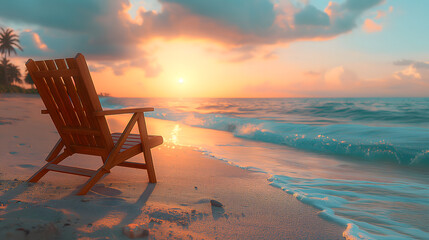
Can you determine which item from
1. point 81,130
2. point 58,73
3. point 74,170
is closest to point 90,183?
→ point 74,170

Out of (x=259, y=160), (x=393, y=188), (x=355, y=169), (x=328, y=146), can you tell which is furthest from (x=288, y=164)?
(x=328, y=146)

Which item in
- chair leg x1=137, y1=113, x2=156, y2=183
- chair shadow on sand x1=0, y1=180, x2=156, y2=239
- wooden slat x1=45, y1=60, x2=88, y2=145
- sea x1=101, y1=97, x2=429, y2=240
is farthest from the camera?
chair leg x1=137, y1=113, x2=156, y2=183

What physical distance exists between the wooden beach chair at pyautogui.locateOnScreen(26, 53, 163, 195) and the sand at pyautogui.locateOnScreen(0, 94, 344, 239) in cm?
25

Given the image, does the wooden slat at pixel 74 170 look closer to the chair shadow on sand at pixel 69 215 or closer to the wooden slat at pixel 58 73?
the chair shadow on sand at pixel 69 215

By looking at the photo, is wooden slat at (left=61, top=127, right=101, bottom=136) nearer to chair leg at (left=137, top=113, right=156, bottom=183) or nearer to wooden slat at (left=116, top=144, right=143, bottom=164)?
wooden slat at (left=116, top=144, right=143, bottom=164)

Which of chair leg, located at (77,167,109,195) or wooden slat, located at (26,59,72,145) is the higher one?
wooden slat, located at (26,59,72,145)

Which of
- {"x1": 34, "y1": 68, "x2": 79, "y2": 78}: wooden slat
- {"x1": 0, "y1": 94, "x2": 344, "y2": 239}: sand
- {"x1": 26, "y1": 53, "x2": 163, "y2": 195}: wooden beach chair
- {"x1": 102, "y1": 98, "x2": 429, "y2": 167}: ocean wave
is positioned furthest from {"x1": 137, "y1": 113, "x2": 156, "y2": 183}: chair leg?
{"x1": 102, "y1": 98, "x2": 429, "y2": 167}: ocean wave

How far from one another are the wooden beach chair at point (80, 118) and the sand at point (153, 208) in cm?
25

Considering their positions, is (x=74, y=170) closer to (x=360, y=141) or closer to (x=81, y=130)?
(x=81, y=130)

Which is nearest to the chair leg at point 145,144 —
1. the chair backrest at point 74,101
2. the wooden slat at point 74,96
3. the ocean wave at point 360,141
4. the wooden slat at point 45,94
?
the chair backrest at point 74,101

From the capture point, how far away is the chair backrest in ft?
8.22

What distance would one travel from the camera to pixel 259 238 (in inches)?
74.5

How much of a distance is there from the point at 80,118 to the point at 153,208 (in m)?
1.37

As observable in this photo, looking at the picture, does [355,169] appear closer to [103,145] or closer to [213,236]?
[213,236]
